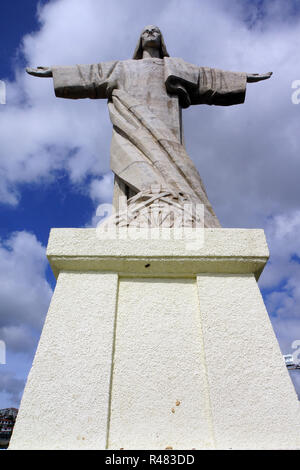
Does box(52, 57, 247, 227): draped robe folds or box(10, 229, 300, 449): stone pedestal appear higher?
box(52, 57, 247, 227): draped robe folds

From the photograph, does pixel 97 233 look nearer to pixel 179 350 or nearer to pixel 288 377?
pixel 179 350

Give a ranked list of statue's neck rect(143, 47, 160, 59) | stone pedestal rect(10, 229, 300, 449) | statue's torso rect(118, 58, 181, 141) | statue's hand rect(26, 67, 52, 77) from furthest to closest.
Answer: statue's neck rect(143, 47, 160, 59), statue's hand rect(26, 67, 52, 77), statue's torso rect(118, 58, 181, 141), stone pedestal rect(10, 229, 300, 449)

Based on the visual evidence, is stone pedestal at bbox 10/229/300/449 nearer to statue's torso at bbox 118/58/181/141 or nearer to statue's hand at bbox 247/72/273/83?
statue's torso at bbox 118/58/181/141

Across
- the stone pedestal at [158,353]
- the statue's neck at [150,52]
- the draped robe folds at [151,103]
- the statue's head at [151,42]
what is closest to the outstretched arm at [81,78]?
the draped robe folds at [151,103]

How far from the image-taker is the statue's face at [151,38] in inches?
252

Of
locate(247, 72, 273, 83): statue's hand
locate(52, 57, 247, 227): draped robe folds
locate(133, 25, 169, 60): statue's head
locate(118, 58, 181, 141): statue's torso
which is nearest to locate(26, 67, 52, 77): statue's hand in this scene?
locate(52, 57, 247, 227): draped robe folds

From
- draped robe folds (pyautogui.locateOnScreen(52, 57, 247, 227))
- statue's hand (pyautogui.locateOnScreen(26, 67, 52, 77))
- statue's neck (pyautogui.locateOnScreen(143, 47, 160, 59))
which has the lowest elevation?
draped robe folds (pyautogui.locateOnScreen(52, 57, 247, 227))

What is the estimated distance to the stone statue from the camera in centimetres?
432

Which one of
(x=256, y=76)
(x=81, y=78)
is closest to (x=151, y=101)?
(x=81, y=78)

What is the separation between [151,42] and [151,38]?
0.09m

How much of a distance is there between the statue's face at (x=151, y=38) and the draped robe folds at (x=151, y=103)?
0.83 metres

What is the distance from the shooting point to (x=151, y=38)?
642cm

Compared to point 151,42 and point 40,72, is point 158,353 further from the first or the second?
point 151,42

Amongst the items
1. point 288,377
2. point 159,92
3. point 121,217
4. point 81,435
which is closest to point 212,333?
point 288,377
